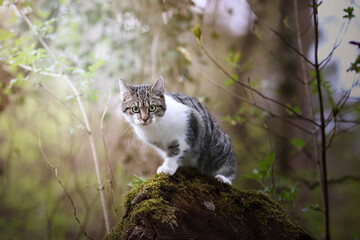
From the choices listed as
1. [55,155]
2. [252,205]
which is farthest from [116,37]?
[252,205]

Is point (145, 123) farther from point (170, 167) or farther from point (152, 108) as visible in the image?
point (170, 167)

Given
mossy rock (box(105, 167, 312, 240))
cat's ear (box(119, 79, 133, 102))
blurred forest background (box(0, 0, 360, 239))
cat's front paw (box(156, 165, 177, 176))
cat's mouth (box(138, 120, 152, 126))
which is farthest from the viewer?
blurred forest background (box(0, 0, 360, 239))

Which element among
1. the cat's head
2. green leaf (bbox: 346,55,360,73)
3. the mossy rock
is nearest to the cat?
the cat's head

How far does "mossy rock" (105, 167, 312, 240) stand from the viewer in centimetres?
151

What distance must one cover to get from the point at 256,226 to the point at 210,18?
10.4 ft

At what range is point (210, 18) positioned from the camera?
419 cm

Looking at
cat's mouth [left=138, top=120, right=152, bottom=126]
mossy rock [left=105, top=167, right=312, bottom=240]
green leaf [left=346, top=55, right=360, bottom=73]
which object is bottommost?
mossy rock [left=105, top=167, right=312, bottom=240]

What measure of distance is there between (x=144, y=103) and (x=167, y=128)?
0.25 metres

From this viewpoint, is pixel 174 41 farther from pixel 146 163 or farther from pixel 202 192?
pixel 202 192

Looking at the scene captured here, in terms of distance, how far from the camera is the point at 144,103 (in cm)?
211

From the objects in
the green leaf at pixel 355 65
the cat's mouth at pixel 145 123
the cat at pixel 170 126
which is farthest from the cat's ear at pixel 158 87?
the green leaf at pixel 355 65

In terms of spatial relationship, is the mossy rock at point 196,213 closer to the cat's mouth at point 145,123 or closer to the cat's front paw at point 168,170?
the cat's front paw at point 168,170

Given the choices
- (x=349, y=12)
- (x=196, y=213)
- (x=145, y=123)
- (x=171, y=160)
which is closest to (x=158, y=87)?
(x=145, y=123)

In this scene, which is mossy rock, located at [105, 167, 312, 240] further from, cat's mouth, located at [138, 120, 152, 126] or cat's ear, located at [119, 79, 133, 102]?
cat's ear, located at [119, 79, 133, 102]
